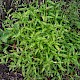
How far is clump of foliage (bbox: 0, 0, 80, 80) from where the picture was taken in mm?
3414

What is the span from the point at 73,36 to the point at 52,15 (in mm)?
415

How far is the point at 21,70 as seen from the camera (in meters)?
3.62

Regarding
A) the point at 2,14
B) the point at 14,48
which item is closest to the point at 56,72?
the point at 14,48

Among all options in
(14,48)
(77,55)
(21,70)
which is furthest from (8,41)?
(77,55)

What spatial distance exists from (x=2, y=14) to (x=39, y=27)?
0.65m

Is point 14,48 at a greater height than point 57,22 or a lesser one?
lesser

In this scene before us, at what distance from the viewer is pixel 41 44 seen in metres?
3.39

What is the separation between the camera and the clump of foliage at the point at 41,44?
11.2 feet

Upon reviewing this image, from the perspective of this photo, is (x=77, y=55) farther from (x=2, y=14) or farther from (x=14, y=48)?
(x=2, y=14)

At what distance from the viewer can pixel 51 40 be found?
3439 millimetres

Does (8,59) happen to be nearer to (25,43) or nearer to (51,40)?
(25,43)

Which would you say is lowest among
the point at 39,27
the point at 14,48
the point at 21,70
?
the point at 21,70

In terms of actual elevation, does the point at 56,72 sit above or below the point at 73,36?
below

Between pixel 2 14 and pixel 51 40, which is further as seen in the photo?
pixel 2 14
